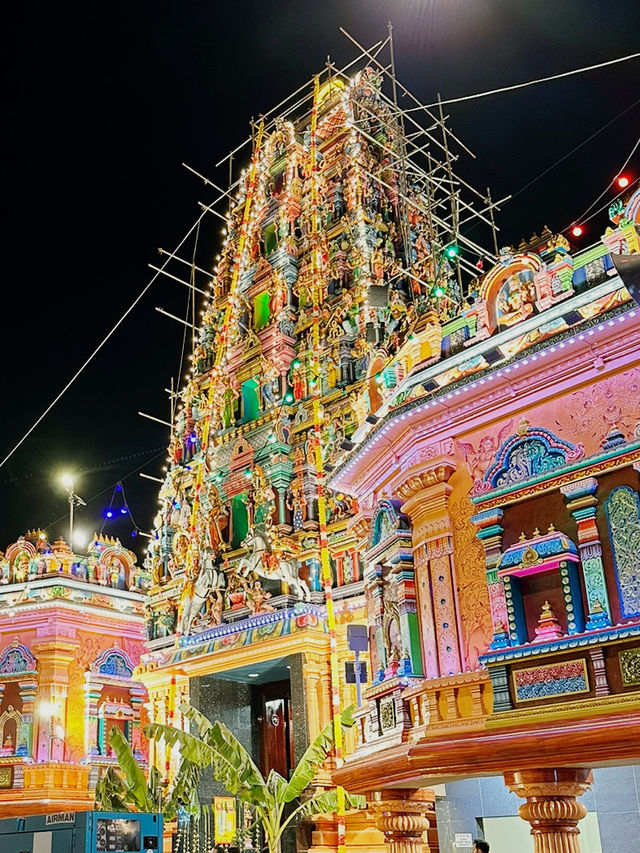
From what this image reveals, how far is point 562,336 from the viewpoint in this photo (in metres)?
11.5

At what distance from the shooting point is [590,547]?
1104 centimetres

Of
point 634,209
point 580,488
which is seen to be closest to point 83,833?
point 580,488

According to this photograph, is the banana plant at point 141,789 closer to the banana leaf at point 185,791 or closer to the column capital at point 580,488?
the banana leaf at point 185,791

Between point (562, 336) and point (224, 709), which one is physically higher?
point (562, 336)

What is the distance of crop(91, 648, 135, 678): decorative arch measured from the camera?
86.7 ft

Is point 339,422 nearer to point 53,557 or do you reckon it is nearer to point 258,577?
point 258,577

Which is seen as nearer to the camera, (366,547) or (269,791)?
(366,547)

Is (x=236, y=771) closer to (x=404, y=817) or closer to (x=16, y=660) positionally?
(x=404, y=817)

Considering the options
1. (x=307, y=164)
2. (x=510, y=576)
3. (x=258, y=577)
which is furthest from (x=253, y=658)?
(x=307, y=164)

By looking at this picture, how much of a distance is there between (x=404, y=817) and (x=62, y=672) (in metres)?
15.2

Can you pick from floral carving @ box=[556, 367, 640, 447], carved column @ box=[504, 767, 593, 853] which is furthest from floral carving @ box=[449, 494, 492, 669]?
floral carving @ box=[556, 367, 640, 447]

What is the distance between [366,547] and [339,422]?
6.54m

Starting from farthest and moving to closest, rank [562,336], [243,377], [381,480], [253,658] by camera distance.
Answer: [243,377]
[253,658]
[381,480]
[562,336]

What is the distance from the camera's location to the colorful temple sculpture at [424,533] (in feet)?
35.7
